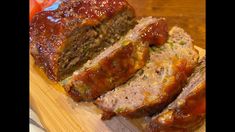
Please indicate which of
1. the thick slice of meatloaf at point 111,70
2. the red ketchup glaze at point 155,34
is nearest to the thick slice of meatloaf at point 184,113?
the thick slice of meatloaf at point 111,70

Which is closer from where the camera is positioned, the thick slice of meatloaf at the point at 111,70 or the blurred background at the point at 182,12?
the thick slice of meatloaf at the point at 111,70

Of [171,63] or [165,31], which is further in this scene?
[165,31]

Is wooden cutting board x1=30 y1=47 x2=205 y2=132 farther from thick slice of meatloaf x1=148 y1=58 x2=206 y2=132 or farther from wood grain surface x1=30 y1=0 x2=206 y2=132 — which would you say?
thick slice of meatloaf x1=148 y1=58 x2=206 y2=132

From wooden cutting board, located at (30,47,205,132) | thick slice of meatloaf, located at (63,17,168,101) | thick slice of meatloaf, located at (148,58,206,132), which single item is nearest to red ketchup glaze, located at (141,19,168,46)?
thick slice of meatloaf, located at (63,17,168,101)

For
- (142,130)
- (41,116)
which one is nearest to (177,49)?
(142,130)

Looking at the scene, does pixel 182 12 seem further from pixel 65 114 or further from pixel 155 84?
pixel 65 114

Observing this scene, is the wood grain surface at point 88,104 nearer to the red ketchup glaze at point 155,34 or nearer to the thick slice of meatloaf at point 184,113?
the thick slice of meatloaf at point 184,113

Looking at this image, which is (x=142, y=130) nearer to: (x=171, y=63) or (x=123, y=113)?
(x=123, y=113)
